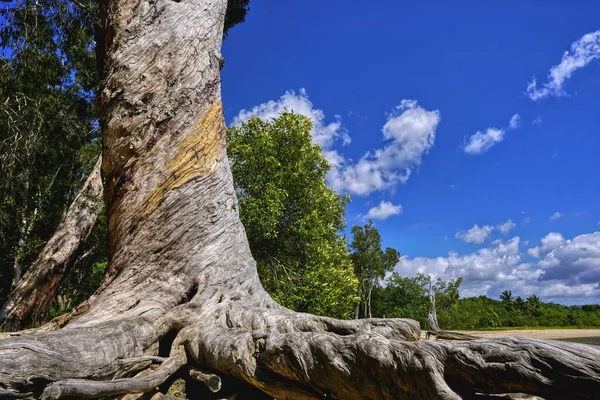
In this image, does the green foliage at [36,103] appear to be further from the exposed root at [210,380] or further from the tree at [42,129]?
the exposed root at [210,380]

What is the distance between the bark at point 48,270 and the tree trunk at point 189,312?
582 centimetres

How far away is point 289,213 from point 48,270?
23.1 ft

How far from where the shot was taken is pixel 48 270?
8859 mm

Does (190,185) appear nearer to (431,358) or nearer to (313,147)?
(431,358)

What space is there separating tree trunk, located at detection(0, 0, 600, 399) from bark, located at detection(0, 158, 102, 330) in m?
5.82

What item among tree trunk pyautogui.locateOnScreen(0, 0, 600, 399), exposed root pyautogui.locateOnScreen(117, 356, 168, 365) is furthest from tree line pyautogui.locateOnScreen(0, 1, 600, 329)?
exposed root pyautogui.locateOnScreen(117, 356, 168, 365)

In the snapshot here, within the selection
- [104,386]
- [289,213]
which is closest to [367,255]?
[289,213]

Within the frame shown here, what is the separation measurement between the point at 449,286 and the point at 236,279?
31929 mm

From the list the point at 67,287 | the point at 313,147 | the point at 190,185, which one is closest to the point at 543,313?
the point at 313,147

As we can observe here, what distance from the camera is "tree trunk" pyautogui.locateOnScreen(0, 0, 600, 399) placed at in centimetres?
182

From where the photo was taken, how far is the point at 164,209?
4074 mm

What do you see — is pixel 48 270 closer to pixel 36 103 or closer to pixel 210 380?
pixel 36 103

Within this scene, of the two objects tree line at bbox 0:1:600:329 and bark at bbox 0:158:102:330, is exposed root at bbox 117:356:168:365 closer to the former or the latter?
tree line at bbox 0:1:600:329

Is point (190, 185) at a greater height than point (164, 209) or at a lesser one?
greater
